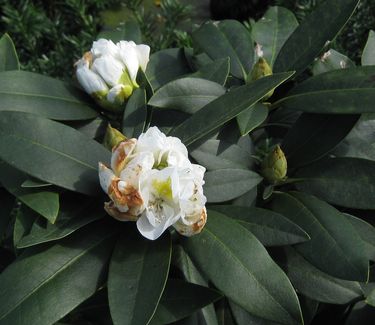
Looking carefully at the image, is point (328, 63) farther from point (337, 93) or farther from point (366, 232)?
point (366, 232)

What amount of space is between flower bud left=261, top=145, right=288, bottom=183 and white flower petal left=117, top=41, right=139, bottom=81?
259 millimetres

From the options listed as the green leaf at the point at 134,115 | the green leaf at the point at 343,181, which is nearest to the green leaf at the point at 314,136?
the green leaf at the point at 343,181

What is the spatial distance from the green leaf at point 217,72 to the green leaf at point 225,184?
7.1 inches

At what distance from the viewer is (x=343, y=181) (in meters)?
0.86

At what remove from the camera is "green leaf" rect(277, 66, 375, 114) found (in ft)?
2.74

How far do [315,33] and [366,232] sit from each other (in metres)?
0.34

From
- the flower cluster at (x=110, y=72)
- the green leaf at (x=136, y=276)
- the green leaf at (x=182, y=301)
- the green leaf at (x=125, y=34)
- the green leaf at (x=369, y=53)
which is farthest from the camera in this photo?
the green leaf at (x=125, y=34)

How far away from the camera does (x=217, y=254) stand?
765 mm

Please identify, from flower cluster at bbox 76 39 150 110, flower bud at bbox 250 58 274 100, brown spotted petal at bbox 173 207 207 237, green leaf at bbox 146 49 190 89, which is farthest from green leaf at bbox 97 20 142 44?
brown spotted petal at bbox 173 207 207 237

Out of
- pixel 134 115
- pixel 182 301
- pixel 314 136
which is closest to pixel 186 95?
pixel 134 115

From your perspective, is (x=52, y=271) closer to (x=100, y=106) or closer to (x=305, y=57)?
(x=100, y=106)

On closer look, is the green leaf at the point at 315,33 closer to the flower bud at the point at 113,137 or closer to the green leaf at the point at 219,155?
the green leaf at the point at 219,155

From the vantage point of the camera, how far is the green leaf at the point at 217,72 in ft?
3.13

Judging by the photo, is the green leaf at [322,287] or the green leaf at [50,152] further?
the green leaf at [322,287]
